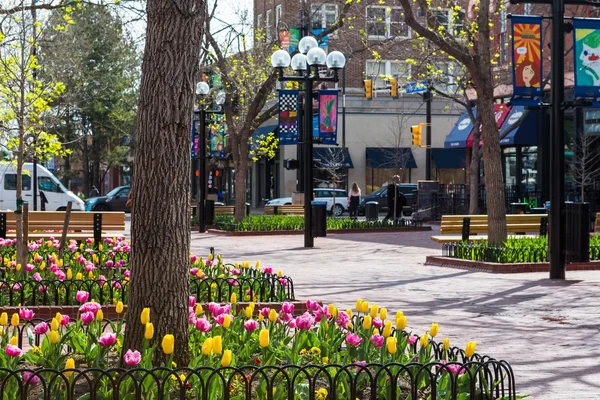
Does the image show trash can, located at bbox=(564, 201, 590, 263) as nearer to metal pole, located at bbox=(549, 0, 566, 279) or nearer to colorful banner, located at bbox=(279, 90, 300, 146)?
metal pole, located at bbox=(549, 0, 566, 279)

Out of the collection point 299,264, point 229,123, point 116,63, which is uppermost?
point 116,63

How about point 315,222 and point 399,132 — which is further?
point 399,132

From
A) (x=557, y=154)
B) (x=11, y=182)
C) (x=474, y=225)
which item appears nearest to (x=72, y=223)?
(x=474, y=225)

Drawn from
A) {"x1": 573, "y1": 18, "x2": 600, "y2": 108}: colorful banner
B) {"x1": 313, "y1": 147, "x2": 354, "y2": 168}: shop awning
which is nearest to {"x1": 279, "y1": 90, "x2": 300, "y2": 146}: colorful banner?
{"x1": 573, "y1": 18, "x2": 600, "y2": 108}: colorful banner

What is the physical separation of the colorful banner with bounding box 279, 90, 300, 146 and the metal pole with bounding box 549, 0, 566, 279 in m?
12.1

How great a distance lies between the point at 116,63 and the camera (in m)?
64.5

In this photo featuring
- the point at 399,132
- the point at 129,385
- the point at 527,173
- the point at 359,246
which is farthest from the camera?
the point at 399,132

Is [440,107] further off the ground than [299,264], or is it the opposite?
[440,107]

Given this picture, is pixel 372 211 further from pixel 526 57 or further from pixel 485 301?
pixel 485 301

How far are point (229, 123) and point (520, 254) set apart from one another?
1700 centimetres

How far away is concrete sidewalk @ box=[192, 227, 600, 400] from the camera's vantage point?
8094mm

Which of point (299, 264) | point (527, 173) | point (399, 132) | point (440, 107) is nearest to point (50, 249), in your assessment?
point (299, 264)

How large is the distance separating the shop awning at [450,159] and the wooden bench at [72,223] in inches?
1587

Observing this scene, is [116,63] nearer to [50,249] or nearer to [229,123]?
[229,123]
